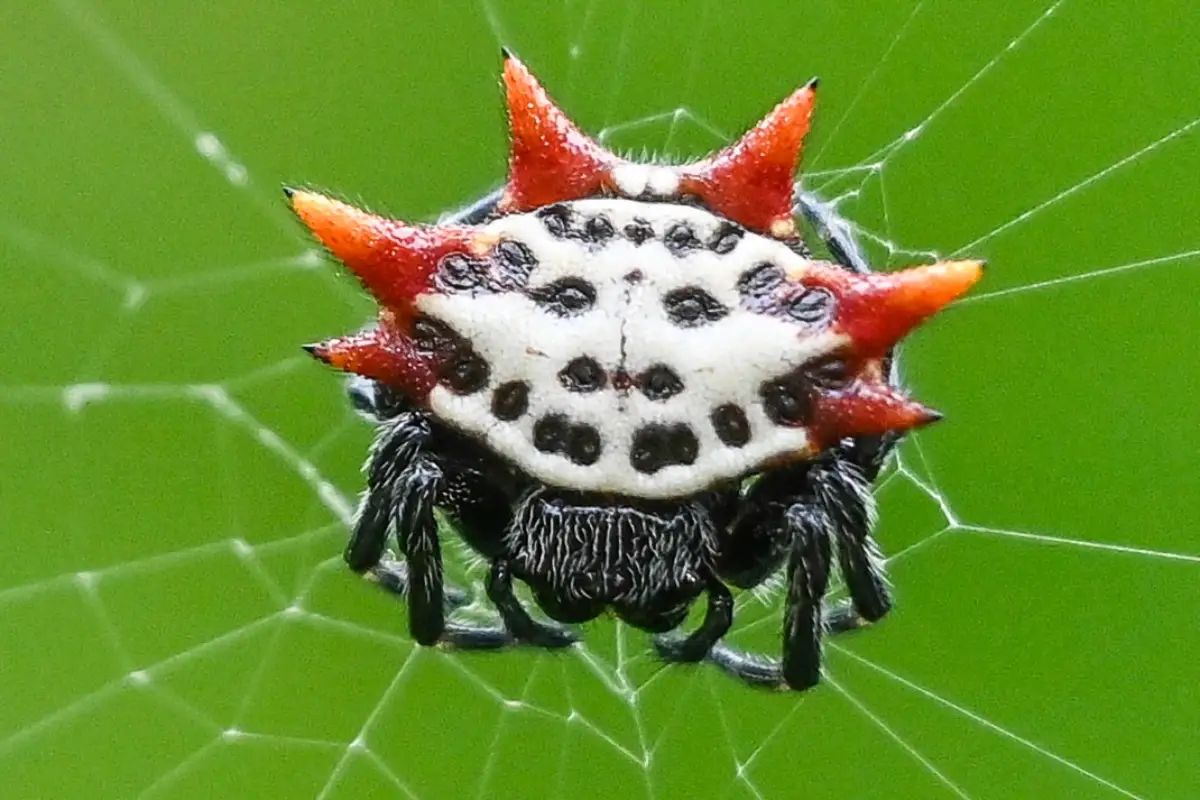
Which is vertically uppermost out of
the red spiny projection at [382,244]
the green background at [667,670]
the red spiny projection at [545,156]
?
the red spiny projection at [545,156]

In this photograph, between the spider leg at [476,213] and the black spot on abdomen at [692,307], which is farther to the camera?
the spider leg at [476,213]

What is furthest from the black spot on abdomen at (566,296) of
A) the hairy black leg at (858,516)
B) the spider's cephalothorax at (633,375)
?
the hairy black leg at (858,516)

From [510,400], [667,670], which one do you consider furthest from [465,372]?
[667,670]

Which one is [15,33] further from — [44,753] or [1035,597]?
[1035,597]

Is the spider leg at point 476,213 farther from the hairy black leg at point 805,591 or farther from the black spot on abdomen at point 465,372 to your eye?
the hairy black leg at point 805,591

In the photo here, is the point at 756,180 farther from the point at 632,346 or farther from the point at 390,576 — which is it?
the point at 390,576

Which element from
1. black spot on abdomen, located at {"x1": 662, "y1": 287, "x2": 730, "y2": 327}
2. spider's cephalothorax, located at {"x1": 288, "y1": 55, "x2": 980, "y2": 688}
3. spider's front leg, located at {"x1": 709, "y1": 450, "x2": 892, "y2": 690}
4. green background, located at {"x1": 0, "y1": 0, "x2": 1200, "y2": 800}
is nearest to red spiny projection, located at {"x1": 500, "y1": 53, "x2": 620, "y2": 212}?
spider's cephalothorax, located at {"x1": 288, "y1": 55, "x2": 980, "y2": 688}

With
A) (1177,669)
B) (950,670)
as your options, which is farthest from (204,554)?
(1177,669)
